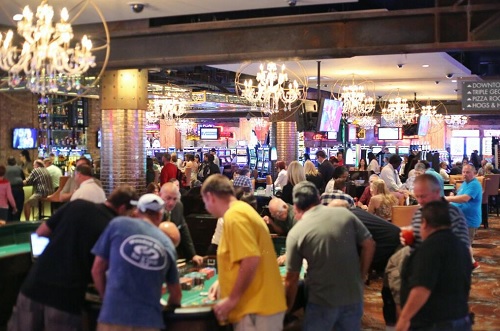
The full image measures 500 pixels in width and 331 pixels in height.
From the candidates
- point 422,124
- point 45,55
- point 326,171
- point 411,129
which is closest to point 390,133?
point 411,129

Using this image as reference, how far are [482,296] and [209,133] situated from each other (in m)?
22.5

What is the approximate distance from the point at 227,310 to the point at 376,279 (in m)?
5.31

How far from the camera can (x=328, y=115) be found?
15.0 meters

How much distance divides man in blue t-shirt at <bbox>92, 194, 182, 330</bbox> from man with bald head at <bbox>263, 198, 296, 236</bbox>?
2.26 m

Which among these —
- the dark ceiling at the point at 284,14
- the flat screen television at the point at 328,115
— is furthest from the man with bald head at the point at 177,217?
the flat screen television at the point at 328,115

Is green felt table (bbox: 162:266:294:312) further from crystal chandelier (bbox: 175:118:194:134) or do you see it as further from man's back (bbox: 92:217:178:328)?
crystal chandelier (bbox: 175:118:194:134)

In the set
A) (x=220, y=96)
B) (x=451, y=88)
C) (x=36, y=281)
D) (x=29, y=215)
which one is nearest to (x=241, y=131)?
(x=220, y=96)

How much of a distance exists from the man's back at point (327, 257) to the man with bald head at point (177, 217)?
1.44 m

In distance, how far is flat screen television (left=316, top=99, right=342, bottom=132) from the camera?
14586mm

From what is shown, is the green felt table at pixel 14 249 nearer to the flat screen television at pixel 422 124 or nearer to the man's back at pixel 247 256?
the man's back at pixel 247 256

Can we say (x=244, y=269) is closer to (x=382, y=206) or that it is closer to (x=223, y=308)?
(x=223, y=308)

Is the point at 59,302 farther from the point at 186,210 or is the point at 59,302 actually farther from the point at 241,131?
the point at 241,131

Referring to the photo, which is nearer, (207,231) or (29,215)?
(207,231)

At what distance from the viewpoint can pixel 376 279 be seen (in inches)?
344
